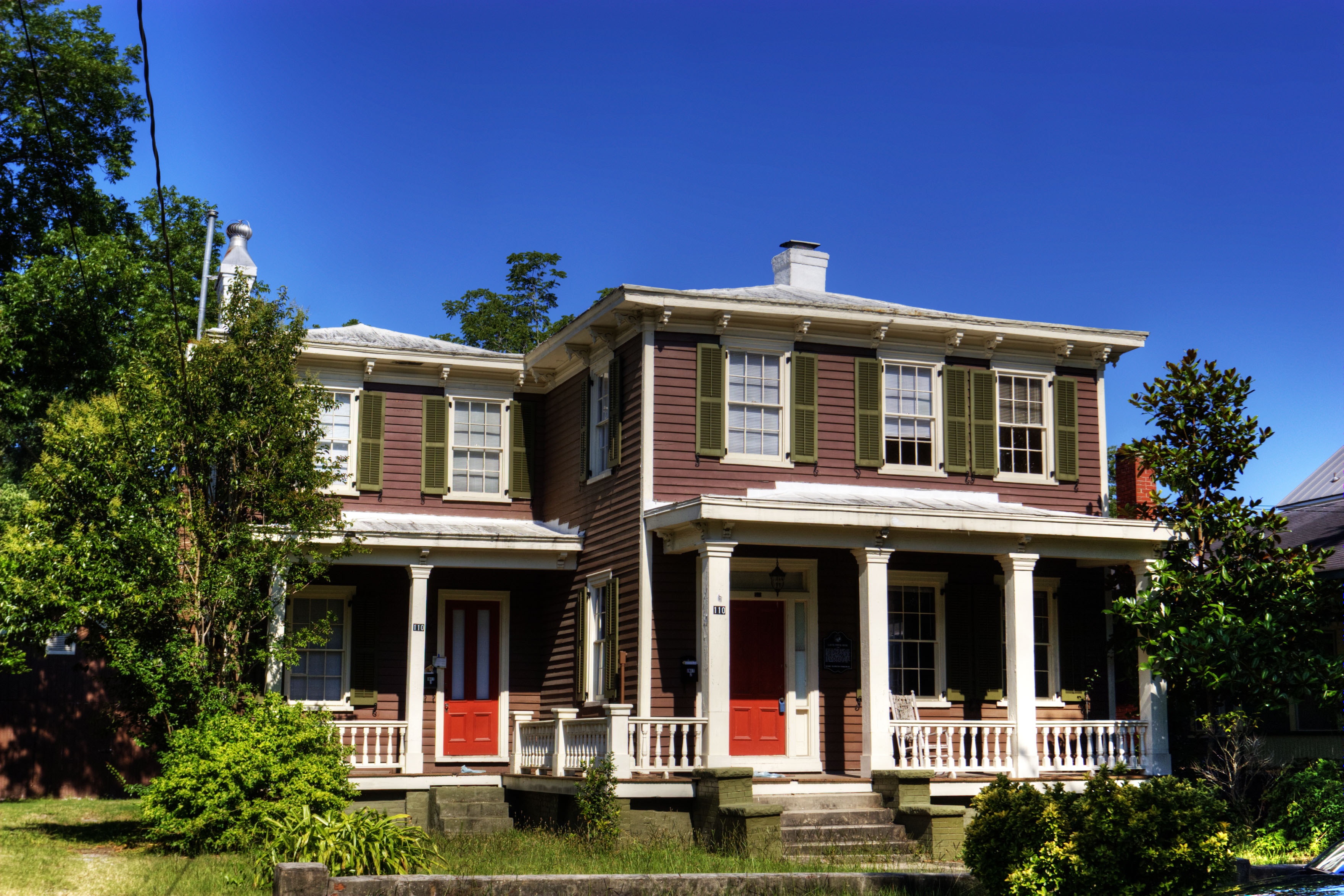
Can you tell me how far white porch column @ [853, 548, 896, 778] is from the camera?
1609 cm

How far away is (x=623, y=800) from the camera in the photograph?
15258mm

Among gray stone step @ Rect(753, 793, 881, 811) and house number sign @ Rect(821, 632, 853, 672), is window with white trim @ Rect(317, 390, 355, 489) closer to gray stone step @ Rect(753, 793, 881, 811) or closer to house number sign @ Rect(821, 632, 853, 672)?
house number sign @ Rect(821, 632, 853, 672)

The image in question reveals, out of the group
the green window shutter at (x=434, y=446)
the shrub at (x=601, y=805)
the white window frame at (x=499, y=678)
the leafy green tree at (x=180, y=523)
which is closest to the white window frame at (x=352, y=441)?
the green window shutter at (x=434, y=446)

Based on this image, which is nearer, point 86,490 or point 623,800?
point 623,800

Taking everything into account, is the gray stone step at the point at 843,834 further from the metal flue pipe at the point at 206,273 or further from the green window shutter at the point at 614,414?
A: the metal flue pipe at the point at 206,273

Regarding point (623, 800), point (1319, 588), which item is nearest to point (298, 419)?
point (623, 800)

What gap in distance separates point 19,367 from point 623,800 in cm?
1548

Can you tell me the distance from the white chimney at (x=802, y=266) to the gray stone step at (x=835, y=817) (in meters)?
8.98

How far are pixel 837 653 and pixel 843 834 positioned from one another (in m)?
3.55

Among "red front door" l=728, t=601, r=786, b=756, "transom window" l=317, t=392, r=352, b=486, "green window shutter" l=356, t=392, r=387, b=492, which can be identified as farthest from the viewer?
"green window shutter" l=356, t=392, r=387, b=492

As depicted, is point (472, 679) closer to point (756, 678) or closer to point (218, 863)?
point (756, 678)

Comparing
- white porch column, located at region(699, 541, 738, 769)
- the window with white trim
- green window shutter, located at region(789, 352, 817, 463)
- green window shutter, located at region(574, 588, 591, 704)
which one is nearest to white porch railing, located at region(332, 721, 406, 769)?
green window shutter, located at region(574, 588, 591, 704)

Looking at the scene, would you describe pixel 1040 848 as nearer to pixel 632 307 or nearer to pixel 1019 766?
pixel 1019 766

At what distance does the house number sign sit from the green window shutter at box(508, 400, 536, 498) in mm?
5823
